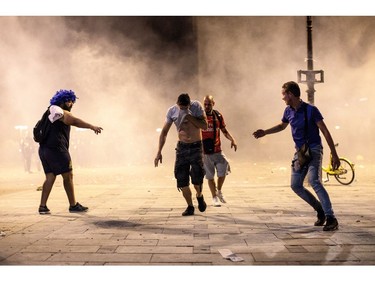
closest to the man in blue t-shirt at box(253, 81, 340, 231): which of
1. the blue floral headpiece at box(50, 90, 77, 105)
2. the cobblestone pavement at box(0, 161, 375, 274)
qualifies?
the cobblestone pavement at box(0, 161, 375, 274)

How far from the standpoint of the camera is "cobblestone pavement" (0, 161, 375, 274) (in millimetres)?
3637

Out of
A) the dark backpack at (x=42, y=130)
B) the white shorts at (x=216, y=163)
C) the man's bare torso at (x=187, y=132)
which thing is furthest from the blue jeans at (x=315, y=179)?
the dark backpack at (x=42, y=130)

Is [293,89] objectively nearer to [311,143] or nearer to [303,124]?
[303,124]

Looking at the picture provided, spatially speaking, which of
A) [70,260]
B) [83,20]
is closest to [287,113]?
[70,260]

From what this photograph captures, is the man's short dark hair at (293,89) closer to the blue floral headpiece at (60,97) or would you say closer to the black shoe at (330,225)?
the black shoe at (330,225)

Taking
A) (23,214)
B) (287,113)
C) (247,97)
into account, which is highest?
(247,97)

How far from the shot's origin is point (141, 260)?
11.8ft

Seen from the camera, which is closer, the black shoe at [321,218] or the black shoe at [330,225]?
the black shoe at [330,225]

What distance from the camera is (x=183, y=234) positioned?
4.70 m

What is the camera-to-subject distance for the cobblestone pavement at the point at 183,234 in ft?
11.9

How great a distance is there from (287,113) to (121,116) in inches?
1453

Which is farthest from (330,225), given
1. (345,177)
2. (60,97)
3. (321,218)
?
(345,177)

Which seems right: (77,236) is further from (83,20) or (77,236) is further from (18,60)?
(18,60)

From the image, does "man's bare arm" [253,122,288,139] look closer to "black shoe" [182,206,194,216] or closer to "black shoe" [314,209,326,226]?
"black shoe" [314,209,326,226]
